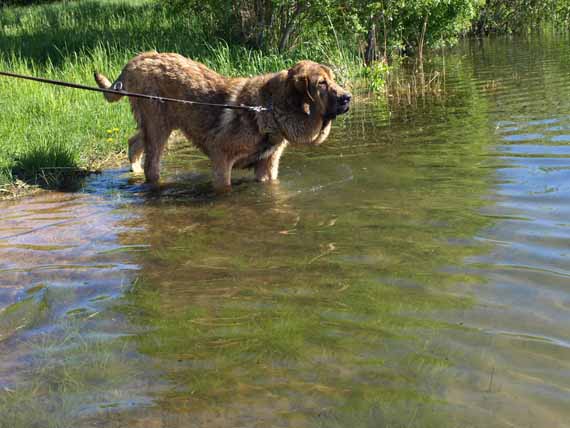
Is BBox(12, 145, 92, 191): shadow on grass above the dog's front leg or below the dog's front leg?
above

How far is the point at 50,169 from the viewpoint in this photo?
8.43 m

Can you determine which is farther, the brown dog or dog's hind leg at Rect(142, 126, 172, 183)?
dog's hind leg at Rect(142, 126, 172, 183)

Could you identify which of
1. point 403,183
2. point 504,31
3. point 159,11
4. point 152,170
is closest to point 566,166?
point 403,183

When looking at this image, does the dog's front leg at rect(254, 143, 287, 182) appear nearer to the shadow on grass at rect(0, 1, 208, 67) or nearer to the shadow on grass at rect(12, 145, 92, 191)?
the shadow on grass at rect(12, 145, 92, 191)

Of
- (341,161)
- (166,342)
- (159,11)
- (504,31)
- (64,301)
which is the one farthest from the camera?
(504,31)

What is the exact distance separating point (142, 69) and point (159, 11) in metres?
15.0

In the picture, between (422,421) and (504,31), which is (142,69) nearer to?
(422,421)

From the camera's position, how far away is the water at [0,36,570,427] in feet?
10.2

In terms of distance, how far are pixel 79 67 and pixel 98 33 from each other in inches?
238

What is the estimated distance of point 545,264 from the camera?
4.58m

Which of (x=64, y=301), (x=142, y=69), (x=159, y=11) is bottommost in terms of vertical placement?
(x=64, y=301)

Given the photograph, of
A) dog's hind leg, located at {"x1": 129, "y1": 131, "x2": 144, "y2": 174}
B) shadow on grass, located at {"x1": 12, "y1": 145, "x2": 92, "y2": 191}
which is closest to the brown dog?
dog's hind leg, located at {"x1": 129, "y1": 131, "x2": 144, "y2": 174}

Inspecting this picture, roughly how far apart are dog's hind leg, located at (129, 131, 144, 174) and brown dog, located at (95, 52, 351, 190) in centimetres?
27

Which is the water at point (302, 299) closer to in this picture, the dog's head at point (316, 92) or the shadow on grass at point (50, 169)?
the shadow on grass at point (50, 169)
